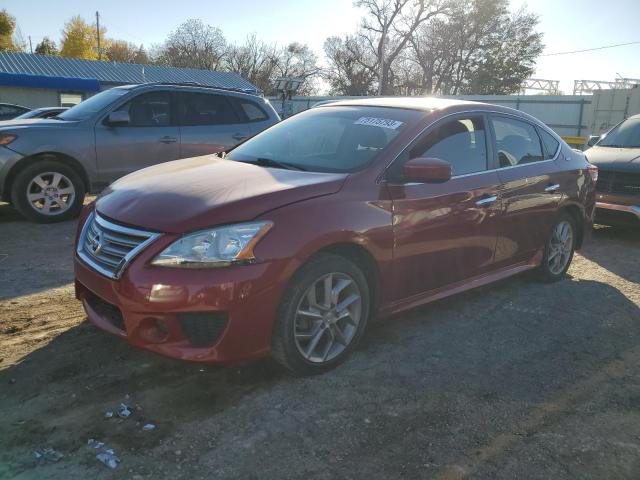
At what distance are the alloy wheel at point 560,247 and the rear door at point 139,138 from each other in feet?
16.8

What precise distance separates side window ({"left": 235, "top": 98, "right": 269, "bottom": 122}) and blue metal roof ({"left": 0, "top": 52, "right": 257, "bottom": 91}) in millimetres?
22160

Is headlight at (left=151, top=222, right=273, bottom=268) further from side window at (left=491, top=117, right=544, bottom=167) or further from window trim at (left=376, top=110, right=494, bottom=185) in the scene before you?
side window at (left=491, top=117, right=544, bottom=167)

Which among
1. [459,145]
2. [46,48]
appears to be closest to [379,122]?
[459,145]

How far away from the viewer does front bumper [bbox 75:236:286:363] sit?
2.73 m

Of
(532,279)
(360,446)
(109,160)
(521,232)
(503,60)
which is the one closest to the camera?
(360,446)

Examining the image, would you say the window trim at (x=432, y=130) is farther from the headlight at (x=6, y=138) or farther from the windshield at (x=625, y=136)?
the headlight at (x=6, y=138)

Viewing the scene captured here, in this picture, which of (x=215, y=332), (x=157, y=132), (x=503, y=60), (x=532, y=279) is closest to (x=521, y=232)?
(x=532, y=279)

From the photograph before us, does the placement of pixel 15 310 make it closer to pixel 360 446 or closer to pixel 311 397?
pixel 311 397

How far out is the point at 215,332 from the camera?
2809 mm

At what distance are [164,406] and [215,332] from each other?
0.48 m

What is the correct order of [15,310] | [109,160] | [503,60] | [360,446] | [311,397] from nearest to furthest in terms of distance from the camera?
1. [360,446]
2. [311,397]
3. [15,310]
4. [109,160]
5. [503,60]

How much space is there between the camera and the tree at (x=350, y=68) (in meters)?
48.4

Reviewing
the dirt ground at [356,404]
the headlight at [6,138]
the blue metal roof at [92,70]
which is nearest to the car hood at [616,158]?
the dirt ground at [356,404]

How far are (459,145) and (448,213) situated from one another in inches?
23.8
